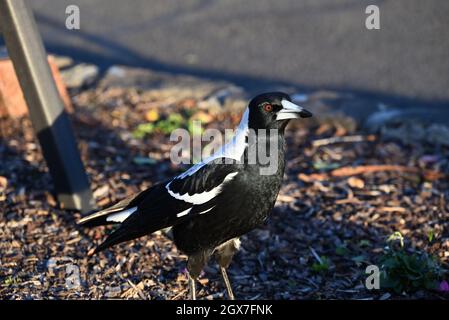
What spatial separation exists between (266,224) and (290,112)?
42.2 inches

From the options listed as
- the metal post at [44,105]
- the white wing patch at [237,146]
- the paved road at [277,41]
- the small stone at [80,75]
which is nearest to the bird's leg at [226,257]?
the white wing patch at [237,146]

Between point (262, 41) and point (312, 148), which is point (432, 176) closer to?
point (312, 148)

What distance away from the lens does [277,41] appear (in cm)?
667

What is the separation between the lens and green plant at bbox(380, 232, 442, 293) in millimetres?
3049

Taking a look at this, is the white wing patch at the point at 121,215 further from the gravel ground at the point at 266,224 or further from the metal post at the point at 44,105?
the metal post at the point at 44,105

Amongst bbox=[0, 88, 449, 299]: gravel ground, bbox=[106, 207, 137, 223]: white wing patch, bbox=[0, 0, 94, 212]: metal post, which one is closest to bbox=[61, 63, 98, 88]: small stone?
bbox=[0, 88, 449, 299]: gravel ground

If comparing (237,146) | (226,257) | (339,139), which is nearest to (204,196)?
(237,146)

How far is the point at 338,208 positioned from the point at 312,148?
0.86 meters

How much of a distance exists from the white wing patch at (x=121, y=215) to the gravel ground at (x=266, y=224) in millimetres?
297

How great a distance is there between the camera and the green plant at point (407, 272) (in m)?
3.05

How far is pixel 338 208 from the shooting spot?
3.86 meters

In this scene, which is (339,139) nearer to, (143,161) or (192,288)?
(143,161)

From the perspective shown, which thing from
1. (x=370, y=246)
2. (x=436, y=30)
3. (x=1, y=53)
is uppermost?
(x=1, y=53)
